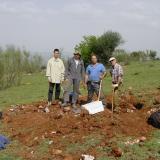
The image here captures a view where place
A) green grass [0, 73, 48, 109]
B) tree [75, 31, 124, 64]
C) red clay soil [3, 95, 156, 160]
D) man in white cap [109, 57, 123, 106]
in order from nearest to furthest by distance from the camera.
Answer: red clay soil [3, 95, 156, 160] < man in white cap [109, 57, 123, 106] < green grass [0, 73, 48, 109] < tree [75, 31, 124, 64]

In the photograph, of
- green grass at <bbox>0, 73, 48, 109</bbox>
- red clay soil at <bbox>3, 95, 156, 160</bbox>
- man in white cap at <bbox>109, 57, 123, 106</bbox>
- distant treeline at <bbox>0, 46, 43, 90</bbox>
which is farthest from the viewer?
distant treeline at <bbox>0, 46, 43, 90</bbox>

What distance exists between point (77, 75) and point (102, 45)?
33115 millimetres

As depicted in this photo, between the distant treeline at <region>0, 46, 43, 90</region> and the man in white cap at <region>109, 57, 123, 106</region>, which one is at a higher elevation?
the man in white cap at <region>109, 57, 123, 106</region>

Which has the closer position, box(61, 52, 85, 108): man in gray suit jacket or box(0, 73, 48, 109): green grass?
box(61, 52, 85, 108): man in gray suit jacket

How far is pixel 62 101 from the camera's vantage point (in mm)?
15320

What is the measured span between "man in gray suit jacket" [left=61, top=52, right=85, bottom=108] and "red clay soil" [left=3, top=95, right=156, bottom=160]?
0.57 m

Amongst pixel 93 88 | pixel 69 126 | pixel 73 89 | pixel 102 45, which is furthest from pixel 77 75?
pixel 102 45

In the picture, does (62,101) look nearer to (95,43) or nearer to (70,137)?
(70,137)

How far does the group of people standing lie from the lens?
→ 14188 mm

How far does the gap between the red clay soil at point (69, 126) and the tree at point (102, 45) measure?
32724 millimetres

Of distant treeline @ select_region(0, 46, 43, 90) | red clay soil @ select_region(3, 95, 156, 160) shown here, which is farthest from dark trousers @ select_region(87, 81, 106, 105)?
distant treeline @ select_region(0, 46, 43, 90)

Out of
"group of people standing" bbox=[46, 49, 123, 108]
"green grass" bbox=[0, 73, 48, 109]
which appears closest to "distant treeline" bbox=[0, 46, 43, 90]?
"green grass" bbox=[0, 73, 48, 109]

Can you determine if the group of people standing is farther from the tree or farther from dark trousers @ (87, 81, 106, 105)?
the tree

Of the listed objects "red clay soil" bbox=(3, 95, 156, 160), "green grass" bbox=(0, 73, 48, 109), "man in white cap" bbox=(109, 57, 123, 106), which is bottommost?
"green grass" bbox=(0, 73, 48, 109)
